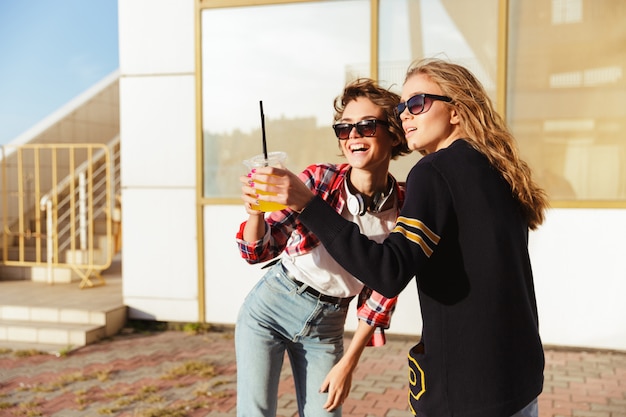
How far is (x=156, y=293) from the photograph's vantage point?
658cm

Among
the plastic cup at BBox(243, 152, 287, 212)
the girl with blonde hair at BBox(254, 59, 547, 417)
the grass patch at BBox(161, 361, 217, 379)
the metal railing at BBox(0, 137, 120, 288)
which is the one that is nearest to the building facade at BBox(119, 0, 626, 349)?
the grass patch at BBox(161, 361, 217, 379)

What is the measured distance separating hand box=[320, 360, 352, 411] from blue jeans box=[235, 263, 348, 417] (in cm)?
5

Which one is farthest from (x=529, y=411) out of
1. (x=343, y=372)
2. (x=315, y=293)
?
(x=315, y=293)

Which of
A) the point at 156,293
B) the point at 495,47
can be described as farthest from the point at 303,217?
the point at 156,293

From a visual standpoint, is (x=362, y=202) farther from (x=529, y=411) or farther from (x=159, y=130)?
(x=159, y=130)

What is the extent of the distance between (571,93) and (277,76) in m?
2.73

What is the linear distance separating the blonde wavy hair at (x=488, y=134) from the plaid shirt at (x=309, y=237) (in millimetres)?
620

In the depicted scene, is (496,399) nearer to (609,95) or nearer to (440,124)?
(440,124)

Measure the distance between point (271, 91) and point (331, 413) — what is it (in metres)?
4.42

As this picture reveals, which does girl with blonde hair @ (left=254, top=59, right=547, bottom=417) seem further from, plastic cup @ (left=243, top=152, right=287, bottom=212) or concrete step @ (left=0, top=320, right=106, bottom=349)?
concrete step @ (left=0, top=320, right=106, bottom=349)

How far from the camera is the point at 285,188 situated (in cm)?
167

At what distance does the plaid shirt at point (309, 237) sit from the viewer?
88.0 inches

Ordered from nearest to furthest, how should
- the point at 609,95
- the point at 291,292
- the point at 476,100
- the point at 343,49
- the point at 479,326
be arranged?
the point at 479,326 < the point at 476,100 < the point at 291,292 < the point at 609,95 < the point at 343,49

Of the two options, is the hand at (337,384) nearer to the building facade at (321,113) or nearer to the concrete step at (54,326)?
the building facade at (321,113)
